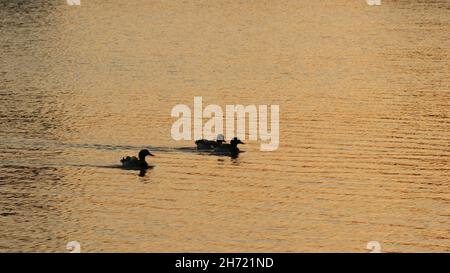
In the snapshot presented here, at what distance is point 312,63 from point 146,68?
29.9 feet

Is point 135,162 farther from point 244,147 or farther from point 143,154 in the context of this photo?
point 244,147

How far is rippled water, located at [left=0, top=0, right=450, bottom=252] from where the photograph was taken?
103ft

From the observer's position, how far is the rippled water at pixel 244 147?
31.5m

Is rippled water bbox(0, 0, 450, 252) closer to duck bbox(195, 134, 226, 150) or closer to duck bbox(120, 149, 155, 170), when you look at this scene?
duck bbox(120, 149, 155, 170)

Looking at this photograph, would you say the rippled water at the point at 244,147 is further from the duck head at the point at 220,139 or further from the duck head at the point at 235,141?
the duck head at the point at 220,139

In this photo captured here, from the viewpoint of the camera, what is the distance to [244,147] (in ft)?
133

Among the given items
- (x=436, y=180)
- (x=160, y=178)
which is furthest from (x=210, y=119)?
(x=436, y=180)

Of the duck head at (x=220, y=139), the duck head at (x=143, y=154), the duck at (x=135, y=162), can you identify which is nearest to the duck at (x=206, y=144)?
the duck head at (x=220, y=139)

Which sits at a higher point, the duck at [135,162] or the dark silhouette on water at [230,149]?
the dark silhouette on water at [230,149]

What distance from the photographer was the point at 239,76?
5372 cm

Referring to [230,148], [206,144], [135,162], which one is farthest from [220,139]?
[135,162]

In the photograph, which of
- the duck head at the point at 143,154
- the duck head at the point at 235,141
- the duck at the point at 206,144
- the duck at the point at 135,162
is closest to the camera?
the duck at the point at 135,162

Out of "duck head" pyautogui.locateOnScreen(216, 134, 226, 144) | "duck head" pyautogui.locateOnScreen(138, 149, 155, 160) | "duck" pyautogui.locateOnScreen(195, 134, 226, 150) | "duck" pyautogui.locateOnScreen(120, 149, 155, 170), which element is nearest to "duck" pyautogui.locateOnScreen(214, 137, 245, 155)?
"duck" pyautogui.locateOnScreen(195, 134, 226, 150)
